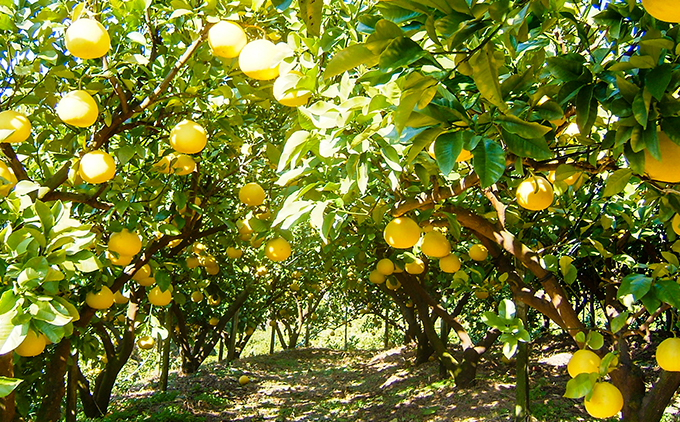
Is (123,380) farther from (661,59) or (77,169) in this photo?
(661,59)

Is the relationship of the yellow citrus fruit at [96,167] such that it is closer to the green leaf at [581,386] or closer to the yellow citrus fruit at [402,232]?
the yellow citrus fruit at [402,232]

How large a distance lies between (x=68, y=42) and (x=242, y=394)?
8.56 m

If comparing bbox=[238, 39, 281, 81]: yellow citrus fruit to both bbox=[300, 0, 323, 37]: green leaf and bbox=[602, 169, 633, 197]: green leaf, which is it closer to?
bbox=[300, 0, 323, 37]: green leaf

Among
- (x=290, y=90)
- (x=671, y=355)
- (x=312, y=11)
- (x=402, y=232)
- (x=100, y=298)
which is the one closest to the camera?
(x=312, y=11)

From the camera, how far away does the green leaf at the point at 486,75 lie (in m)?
0.82

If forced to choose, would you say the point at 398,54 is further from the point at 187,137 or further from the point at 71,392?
the point at 71,392

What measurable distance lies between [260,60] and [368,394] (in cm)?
769

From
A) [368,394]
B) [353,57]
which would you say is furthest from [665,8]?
[368,394]

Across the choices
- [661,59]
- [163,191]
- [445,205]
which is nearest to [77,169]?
[163,191]

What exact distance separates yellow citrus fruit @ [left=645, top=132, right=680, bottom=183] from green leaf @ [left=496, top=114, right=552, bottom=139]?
0.40 metres

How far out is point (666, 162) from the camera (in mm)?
1075

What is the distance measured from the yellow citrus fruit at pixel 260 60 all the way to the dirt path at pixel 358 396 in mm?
4967

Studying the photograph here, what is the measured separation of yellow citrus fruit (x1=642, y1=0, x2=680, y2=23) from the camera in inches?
30.0

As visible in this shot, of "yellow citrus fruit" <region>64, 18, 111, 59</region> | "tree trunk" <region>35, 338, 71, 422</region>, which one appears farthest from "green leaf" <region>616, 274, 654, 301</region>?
"tree trunk" <region>35, 338, 71, 422</region>
